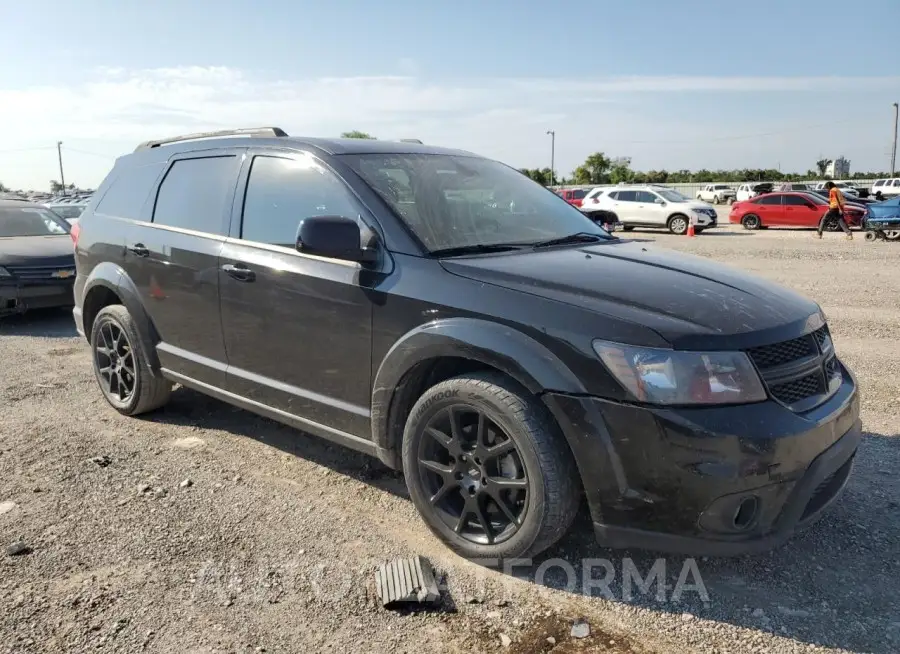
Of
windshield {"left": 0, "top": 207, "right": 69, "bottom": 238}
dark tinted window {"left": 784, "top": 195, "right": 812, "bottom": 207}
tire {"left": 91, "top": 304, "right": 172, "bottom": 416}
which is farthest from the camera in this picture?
dark tinted window {"left": 784, "top": 195, "right": 812, "bottom": 207}

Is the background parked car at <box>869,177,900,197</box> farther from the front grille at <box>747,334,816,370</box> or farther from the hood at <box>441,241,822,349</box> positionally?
the front grille at <box>747,334,816,370</box>

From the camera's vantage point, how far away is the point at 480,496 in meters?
2.94

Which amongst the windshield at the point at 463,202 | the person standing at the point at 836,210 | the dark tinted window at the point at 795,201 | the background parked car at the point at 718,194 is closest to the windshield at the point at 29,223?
the windshield at the point at 463,202

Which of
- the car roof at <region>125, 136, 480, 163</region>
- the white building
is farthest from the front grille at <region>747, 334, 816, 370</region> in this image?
the white building

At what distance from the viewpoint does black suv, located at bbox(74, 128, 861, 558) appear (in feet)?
8.25

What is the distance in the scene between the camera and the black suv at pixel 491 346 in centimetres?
251

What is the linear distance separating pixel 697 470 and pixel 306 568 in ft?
5.37

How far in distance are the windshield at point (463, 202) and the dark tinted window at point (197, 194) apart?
884 millimetres

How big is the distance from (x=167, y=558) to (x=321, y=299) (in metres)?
1.32

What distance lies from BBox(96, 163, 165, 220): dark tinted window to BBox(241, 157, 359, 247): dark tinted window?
1.23m

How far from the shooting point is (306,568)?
2984 mm

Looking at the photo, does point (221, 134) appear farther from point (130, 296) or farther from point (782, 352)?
point (782, 352)

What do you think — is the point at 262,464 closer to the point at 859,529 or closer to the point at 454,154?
the point at 454,154

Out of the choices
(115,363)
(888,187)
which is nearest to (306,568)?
(115,363)
